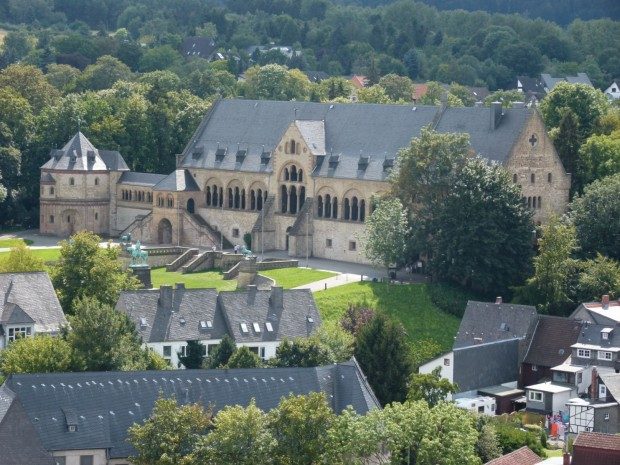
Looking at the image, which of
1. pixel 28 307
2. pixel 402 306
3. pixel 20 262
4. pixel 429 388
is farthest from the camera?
pixel 402 306

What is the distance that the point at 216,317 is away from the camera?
9800cm

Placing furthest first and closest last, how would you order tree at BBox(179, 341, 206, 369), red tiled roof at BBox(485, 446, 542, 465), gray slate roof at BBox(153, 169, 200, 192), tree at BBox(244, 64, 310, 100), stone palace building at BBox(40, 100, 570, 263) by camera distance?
tree at BBox(244, 64, 310, 100), gray slate roof at BBox(153, 169, 200, 192), stone palace building at BBox(40, 100, 570, 263), tree at BBox(179, 341, 206, 369), red tiled roof at BBox(485, 446, 542, 465)

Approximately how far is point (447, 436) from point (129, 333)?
19.3 m

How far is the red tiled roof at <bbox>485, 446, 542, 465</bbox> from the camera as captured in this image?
7925cm

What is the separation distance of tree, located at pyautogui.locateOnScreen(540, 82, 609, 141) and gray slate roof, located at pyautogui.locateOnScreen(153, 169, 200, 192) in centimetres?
2549

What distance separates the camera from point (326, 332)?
308 feet

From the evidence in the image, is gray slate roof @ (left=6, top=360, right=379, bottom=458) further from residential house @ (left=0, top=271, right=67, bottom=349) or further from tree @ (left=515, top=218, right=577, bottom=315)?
tree @ (left=515, top=218, right=577, bottom=315)

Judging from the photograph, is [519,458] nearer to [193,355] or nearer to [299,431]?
[299,431]

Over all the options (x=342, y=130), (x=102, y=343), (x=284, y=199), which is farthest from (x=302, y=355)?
(x=342, y=130)

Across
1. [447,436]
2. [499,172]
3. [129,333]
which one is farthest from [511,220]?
[447,436]

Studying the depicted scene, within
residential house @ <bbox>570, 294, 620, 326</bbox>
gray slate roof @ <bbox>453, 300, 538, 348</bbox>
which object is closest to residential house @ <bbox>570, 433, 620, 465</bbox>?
residential house @ <bbox>570, 294, 620, 326</bbox>

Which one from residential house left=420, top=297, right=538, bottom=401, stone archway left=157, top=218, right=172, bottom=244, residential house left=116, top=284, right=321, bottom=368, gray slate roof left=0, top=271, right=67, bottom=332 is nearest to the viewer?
gray slate roof left=0, top=271, right=67, bottom=332

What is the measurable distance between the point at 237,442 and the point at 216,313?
2330 centimetres

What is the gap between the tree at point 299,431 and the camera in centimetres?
7606
